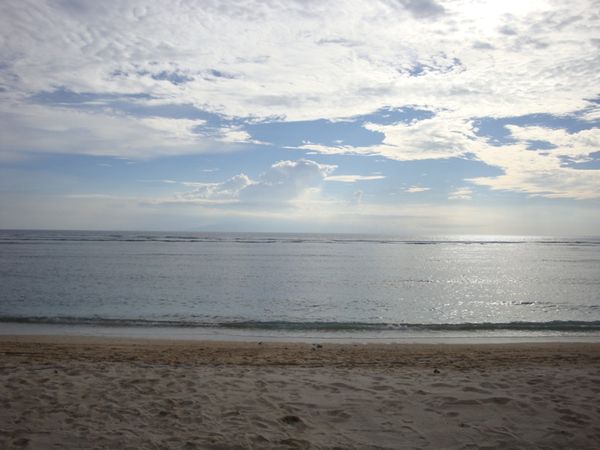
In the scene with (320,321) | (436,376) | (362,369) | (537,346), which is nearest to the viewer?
(436,376)

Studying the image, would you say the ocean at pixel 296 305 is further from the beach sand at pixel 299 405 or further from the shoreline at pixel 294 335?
the beach sand at pixel 299 405

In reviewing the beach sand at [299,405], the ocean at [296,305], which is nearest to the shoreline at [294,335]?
the ocean at [296,305]

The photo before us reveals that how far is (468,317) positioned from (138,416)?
17.7 m

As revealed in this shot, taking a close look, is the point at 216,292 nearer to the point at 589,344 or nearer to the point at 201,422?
the point at 589,344

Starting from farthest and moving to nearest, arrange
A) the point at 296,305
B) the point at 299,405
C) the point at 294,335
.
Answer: the point at 296,305 < the point at 294,335 < the point at 299,405

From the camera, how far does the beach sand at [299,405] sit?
6.04 m

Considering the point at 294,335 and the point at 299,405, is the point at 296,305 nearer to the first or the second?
the point at 294,335

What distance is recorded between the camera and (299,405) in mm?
7273

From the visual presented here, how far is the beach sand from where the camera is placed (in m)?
6.04

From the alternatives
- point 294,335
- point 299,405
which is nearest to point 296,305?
point 294,335

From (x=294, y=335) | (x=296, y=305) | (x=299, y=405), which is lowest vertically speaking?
(x=294, y=335)

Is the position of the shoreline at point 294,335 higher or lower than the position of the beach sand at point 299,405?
lower

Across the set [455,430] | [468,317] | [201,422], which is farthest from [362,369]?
[468,317]

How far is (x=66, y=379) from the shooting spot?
8.32 metres
